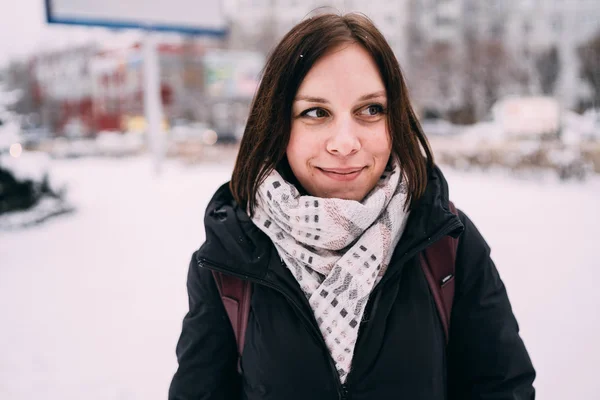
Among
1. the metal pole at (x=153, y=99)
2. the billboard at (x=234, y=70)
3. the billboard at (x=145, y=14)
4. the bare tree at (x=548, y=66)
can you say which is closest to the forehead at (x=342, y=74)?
the billboard at (x=145, y=14)

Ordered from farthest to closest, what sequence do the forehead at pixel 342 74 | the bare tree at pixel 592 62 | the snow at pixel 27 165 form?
the bare tree at pixel 592 62 < the snow at pixel 27 165 < the forehead at pixel 342 74

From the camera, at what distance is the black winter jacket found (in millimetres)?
1111

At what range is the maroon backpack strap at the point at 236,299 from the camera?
118 centimetres

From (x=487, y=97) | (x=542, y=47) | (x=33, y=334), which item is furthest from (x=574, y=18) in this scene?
(x=33, y=334)

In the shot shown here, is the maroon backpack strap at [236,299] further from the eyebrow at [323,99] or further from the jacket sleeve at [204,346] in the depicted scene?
the eyebrow at [323,99]

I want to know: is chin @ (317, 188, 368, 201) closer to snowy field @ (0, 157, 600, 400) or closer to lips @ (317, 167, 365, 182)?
lips @ (317, 167, 365, 182)

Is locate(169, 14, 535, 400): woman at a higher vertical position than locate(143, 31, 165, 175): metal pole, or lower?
lower

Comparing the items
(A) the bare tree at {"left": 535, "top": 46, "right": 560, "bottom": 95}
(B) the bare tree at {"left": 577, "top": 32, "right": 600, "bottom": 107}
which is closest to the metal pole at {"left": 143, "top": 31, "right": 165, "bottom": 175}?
(B) the bare tree at {"left": 577, "top": 32, "right": 600, "bottom": 107}

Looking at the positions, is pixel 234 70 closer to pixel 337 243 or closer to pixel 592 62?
pixel 592 62

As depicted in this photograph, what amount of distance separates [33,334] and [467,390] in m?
3.78

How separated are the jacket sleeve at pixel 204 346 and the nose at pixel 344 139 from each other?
0.49 m

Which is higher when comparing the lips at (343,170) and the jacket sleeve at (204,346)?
the lips at (343,170)

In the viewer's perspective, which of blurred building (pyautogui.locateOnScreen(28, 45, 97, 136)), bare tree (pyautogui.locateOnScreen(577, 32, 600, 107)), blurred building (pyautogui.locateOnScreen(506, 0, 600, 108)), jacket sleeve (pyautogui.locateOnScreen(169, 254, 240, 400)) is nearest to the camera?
jacket sleeve (pyautogui.locateOnScreen(169, 254, 240, 400))

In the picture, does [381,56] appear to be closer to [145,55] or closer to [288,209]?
[288,209]
